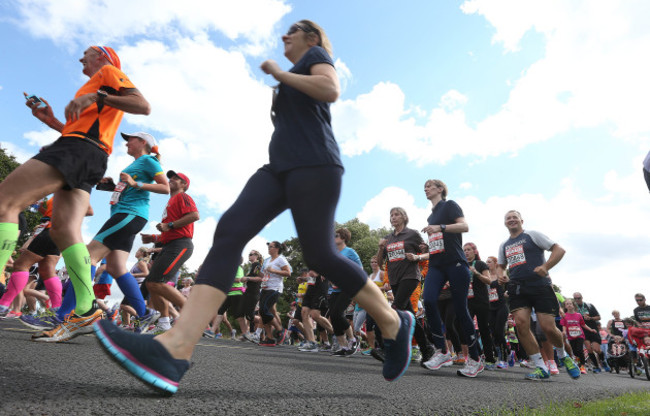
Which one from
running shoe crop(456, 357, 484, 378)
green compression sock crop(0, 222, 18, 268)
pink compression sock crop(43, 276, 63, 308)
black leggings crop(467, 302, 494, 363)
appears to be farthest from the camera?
black leggings crop(467, 302, 494, 363)

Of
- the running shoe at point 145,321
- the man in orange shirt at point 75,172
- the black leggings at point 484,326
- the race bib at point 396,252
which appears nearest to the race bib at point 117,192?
the man in orange shirt at point 75,172

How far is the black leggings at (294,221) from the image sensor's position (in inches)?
84.0

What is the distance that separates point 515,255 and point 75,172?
556 centimetres

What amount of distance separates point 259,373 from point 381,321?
4.50ft

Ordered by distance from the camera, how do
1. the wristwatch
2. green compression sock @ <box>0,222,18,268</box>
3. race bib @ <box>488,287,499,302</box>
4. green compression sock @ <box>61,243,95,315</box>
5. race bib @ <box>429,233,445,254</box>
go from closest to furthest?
green compression sock @ <box>0,222,18,268</box>
the wristwatch
green compression sock @ <box>61,243,95,315</box>
race bib @ <box>429,233,445,254</box>
race bib @ <box>488,287,499,302</box>

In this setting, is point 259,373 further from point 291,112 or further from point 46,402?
point 291,112

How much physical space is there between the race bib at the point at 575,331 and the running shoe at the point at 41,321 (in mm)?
13029

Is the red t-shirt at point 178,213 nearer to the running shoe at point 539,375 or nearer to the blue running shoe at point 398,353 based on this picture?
the blue running shoe at point 398,353

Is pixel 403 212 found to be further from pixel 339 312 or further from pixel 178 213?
pixel 178 213

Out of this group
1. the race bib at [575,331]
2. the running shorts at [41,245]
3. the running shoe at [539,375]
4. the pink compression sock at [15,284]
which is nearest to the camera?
the running shoe at [539,375]

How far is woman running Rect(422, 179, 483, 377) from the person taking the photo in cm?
529

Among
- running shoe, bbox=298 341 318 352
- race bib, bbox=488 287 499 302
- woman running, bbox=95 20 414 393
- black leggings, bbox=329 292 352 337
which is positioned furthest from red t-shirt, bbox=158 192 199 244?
race bib, bbox=488 287 499 302

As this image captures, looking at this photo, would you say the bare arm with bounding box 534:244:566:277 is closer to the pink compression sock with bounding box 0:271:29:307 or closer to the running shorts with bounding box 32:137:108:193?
the running shorts with bounding box 32:137:108:193

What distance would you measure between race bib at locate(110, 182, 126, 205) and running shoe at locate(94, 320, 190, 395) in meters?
3.29
